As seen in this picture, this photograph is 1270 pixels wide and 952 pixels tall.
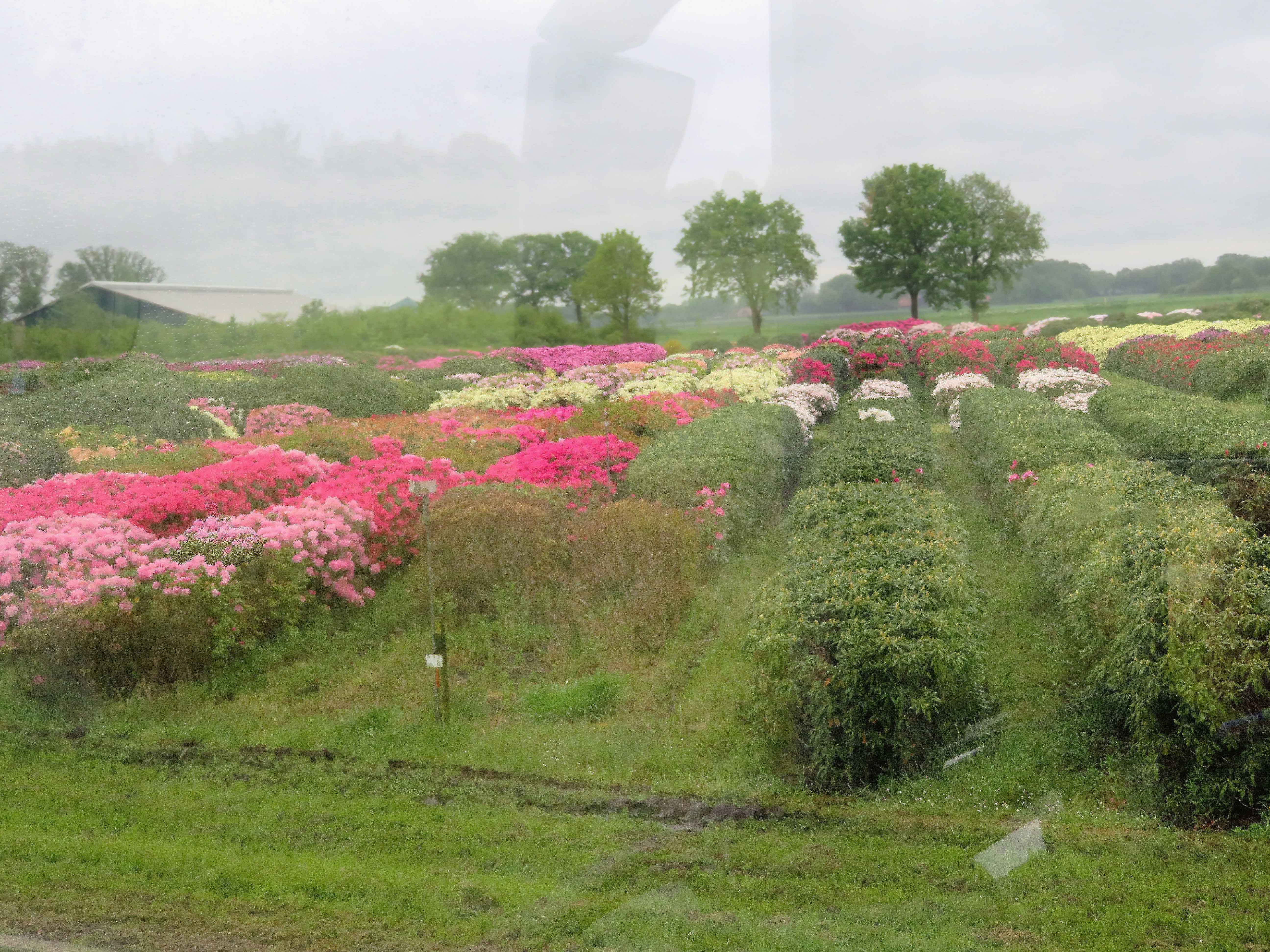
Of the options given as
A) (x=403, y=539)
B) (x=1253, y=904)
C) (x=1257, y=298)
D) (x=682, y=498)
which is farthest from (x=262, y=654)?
(x=1257, y=298)

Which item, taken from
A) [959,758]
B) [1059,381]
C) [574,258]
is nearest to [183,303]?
[574,258]

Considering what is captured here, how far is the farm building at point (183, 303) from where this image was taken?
20.1 ft

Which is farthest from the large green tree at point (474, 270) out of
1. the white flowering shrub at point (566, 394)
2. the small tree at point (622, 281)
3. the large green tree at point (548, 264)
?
the white flowering shrub at point (566, 394)

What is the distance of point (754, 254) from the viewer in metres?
5.61

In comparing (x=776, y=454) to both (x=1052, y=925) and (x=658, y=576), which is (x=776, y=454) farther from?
(x=1052, y=925)

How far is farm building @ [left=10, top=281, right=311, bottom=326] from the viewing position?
6141 mm

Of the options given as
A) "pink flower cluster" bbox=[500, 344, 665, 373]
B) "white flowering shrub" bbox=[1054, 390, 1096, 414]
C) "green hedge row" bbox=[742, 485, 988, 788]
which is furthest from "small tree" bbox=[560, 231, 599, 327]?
"white flowering shrub" bbox=[1054, 390, 1096, 414]

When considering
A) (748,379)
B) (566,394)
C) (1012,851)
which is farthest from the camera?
(748,379)

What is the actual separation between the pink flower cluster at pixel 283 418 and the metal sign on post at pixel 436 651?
6.87 ft

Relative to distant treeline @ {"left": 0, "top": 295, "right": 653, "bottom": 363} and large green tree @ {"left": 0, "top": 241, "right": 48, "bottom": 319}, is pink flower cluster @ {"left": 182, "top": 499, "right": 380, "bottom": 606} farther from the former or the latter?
large green tree @ {"left": 0, "top": 241, "right": 48, "bottom": 319}

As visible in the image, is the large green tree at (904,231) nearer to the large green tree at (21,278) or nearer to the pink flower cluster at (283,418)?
the pink flower cluster at (283,418)

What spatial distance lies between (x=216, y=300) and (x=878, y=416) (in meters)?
6.67

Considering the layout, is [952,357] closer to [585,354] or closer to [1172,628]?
[585,354]

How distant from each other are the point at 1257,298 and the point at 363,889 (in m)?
5.92
